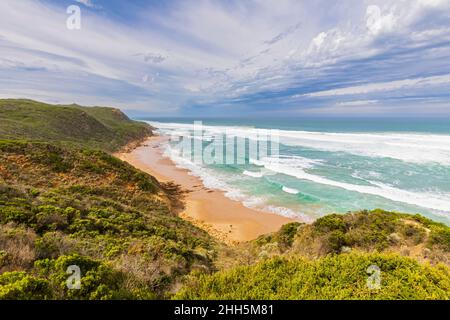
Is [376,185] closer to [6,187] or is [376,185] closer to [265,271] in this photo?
[265,271]

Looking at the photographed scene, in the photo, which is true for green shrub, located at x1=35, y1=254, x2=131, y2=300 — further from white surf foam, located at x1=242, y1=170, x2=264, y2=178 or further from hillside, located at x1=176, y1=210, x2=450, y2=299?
white surf foam, located at x1=242, y1=170, x2=264, y2=178

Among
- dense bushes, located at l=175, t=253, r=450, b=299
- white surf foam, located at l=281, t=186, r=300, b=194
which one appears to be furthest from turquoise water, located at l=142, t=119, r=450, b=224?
dense bushes, located at l=175, t=253, r=450, b=299

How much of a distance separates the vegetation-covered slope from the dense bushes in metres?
1.30

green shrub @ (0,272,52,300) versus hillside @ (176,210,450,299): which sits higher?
green shrub @ (0,272,52,300)

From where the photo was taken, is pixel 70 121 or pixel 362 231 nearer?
pixel 362 231

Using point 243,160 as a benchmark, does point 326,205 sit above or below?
below

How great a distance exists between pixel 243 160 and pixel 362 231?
2699 centimetres

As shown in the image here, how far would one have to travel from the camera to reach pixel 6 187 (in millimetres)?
9602

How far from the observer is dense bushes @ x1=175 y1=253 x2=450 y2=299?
407 cm

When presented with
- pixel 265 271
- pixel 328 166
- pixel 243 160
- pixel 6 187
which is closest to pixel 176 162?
pixel 243 160

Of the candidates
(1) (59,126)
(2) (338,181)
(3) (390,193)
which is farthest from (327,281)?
(1) (59,126)

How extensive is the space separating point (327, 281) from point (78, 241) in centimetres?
673
